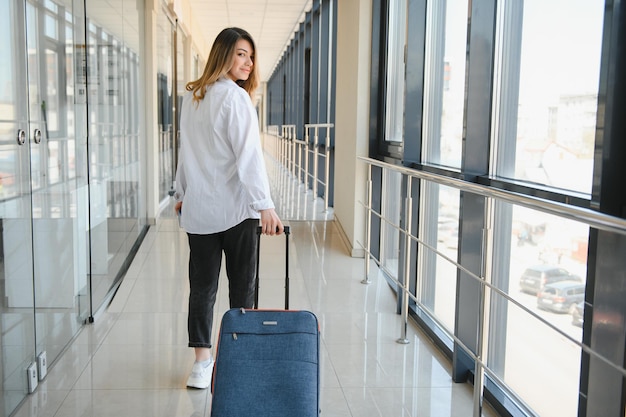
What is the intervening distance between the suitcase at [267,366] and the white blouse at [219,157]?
439 millimetres

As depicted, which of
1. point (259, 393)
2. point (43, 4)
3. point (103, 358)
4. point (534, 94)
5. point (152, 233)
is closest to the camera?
point (259, 393)

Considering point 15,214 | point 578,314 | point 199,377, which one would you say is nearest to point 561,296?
point 578,314

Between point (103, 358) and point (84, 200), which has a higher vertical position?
point (84, 200)

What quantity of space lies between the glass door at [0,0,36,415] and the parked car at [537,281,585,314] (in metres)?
1.54

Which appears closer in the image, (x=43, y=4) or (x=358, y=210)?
(x=43, y=4)

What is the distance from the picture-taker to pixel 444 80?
128 inches

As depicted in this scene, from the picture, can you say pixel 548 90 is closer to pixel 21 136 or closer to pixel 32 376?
pixel 21 136

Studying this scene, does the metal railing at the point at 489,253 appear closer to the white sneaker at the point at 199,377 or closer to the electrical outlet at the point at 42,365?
the white sneaker at the point at 199,377

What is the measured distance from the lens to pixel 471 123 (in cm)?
249

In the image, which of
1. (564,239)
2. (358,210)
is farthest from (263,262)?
(564,239)

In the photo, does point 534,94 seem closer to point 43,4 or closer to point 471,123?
point 471,123

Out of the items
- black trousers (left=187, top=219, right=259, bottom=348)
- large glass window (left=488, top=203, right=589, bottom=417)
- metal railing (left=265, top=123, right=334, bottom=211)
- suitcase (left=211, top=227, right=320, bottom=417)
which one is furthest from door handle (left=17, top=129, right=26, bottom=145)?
metal railing (left=265, top=123, right=334, bottom=211)

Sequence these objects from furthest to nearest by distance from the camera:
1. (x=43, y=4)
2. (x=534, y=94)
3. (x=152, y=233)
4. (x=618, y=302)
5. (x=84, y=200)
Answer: (x=152, y=233) → (x=84, y=200) → (x=43, y=4) → (x=534, y=94) → (x=618, y=302)

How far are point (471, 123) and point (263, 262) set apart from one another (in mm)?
2176
